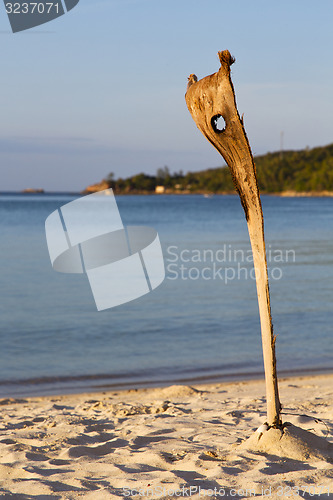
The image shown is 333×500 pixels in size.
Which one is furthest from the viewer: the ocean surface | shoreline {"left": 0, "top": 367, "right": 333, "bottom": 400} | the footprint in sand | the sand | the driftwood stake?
the ocean surface

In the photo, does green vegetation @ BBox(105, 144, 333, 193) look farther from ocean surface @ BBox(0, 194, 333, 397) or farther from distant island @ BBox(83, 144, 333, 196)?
ocean surface @ BBox(0, 194, 333, 397)

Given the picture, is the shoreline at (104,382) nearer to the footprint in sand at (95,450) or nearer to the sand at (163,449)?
the sand at (163,449)

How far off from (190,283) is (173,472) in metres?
13.0

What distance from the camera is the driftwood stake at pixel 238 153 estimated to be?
3912 millimetres

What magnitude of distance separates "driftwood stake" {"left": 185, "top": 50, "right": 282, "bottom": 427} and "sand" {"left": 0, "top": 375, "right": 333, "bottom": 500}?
54 centimetres

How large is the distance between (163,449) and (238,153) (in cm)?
234

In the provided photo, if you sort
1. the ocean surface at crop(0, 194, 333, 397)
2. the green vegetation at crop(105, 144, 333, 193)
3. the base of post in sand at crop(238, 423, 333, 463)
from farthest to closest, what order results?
the green vegetation at crop(105, 144, 333, 193)
the ocean surface at crop(0, 194, 333, 397)
the base of post in sand at crop(238, 423, 333, 463)

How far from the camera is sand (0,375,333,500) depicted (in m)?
3.63

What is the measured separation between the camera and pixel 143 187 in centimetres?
16938

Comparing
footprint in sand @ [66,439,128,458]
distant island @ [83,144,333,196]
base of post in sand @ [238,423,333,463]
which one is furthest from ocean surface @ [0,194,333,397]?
distant island @ [83,144,333,196]

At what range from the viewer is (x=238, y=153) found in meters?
4.05

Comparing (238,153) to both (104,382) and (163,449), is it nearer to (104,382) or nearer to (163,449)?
(163,449)

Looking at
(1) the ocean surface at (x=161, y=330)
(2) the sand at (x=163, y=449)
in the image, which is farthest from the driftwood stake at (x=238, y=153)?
(1) the ocean surface at (x=161, y=330)

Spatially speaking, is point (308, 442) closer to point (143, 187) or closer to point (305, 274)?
point (305, 274)
